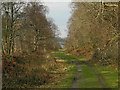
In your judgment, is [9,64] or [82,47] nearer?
[9,64]

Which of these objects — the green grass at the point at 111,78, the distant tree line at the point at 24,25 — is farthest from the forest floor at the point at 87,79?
the distant tree line at the point at 24,25

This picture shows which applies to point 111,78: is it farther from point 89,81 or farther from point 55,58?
point 55,58

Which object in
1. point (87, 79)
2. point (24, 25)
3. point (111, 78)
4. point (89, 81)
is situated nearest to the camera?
point (89, 81)

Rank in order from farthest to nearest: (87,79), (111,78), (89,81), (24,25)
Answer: (24,25) → (111,78) → (87,79) → (89,81)

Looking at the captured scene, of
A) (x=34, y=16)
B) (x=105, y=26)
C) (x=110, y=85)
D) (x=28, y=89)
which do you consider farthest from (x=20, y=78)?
(x=34, y=16)

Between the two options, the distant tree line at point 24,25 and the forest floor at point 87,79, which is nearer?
the forest floor at point 87,79

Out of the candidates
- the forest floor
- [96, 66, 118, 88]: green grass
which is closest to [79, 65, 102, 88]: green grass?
the forest floor

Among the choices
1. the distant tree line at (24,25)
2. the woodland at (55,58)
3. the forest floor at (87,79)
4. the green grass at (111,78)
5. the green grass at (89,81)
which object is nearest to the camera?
the green grass at (89,81)

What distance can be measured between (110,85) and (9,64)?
37.0ft

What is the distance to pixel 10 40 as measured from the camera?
19766mm

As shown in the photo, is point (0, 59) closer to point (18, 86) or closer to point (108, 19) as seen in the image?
point (18, 86)

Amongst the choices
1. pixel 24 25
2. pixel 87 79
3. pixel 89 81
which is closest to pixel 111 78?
pixel 87 79

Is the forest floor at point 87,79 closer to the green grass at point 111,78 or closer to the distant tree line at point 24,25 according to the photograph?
the green grass at point 111,78

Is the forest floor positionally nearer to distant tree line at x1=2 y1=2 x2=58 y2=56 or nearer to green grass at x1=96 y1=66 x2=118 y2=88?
green grass at x1=96 y1=66 x2=118 y2=88
